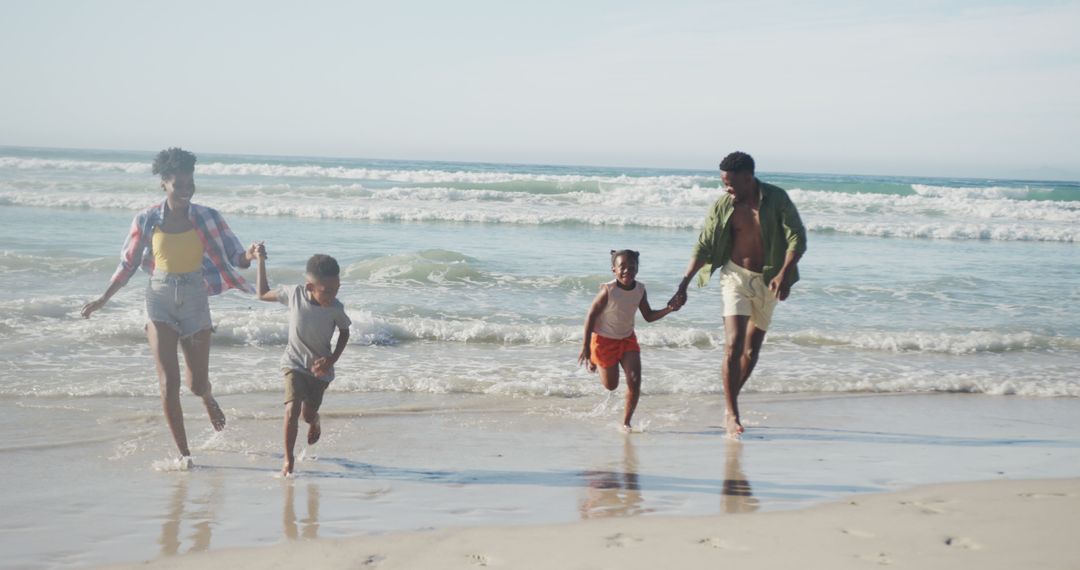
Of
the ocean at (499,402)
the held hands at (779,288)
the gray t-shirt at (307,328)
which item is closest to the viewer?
the ocean at (499,402)

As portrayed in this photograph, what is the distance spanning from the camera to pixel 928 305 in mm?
13344

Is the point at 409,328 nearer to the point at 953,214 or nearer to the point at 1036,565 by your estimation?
the point at 1036,565

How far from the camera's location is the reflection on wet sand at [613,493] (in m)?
4.97

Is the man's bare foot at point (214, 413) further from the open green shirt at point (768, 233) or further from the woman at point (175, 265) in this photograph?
the open green shirt at point (768, 233)

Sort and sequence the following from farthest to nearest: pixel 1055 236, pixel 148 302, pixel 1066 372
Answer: pixel 1055 236, pixel 1066 372, pixel 148 302

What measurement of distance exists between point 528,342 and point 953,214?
25.8m

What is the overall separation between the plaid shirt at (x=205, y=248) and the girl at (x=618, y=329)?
7.89 ft

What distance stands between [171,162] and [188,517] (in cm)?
209

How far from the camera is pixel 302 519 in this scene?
4.75 metres

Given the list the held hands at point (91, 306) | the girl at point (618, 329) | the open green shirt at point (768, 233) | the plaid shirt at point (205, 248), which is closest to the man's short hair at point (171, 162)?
the plaid shirt at point (205, 248)

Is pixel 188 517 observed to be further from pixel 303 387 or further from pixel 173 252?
pixel 173 252

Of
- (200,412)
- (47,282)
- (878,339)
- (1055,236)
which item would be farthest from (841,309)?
(1055,236)

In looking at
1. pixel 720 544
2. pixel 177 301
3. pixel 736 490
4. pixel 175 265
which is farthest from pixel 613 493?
pixel 175 265

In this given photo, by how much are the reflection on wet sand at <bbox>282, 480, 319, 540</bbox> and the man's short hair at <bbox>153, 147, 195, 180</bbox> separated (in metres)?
1.93
